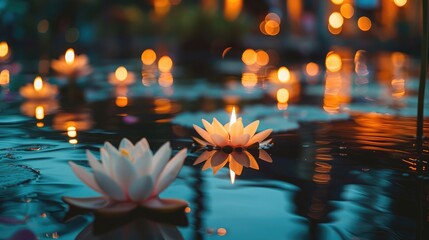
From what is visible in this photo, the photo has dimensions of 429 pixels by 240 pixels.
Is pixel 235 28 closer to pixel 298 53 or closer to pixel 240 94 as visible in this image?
pixel 298 53

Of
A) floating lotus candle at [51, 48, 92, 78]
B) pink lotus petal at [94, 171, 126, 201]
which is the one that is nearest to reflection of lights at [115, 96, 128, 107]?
floating lotus candle at [51, 48, 92, 78]

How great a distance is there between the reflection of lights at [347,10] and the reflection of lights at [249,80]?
1503 centimetres

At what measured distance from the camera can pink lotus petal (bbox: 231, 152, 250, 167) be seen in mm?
2771

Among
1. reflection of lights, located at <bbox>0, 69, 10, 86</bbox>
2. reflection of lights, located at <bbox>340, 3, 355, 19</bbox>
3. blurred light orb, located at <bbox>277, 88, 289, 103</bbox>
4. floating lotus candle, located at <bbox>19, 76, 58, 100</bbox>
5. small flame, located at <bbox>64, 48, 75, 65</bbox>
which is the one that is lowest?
blurred light orb, located at <bbox>277, 88, 289, 103</bbox>

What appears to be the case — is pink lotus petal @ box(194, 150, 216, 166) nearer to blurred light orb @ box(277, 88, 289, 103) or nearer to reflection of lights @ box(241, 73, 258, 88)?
blurred light orb @ box(277, 88, 289, 103)

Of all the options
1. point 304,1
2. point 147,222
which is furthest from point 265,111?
point 304,1

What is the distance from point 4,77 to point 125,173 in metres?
6.47

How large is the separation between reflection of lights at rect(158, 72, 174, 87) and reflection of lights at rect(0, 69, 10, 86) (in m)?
1.76

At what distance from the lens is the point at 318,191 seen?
227 cm

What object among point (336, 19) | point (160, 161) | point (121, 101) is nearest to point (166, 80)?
point (121, 101)

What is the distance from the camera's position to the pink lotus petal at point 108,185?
5.86 ft

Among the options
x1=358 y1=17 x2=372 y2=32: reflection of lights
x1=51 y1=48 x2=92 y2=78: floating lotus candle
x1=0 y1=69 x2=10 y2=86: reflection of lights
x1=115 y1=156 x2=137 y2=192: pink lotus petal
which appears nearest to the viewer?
x1=115 y1=156 x2=137 y2=192: pink lotus petal

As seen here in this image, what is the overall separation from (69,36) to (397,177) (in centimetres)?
1632

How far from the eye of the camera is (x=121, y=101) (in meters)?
5.41
